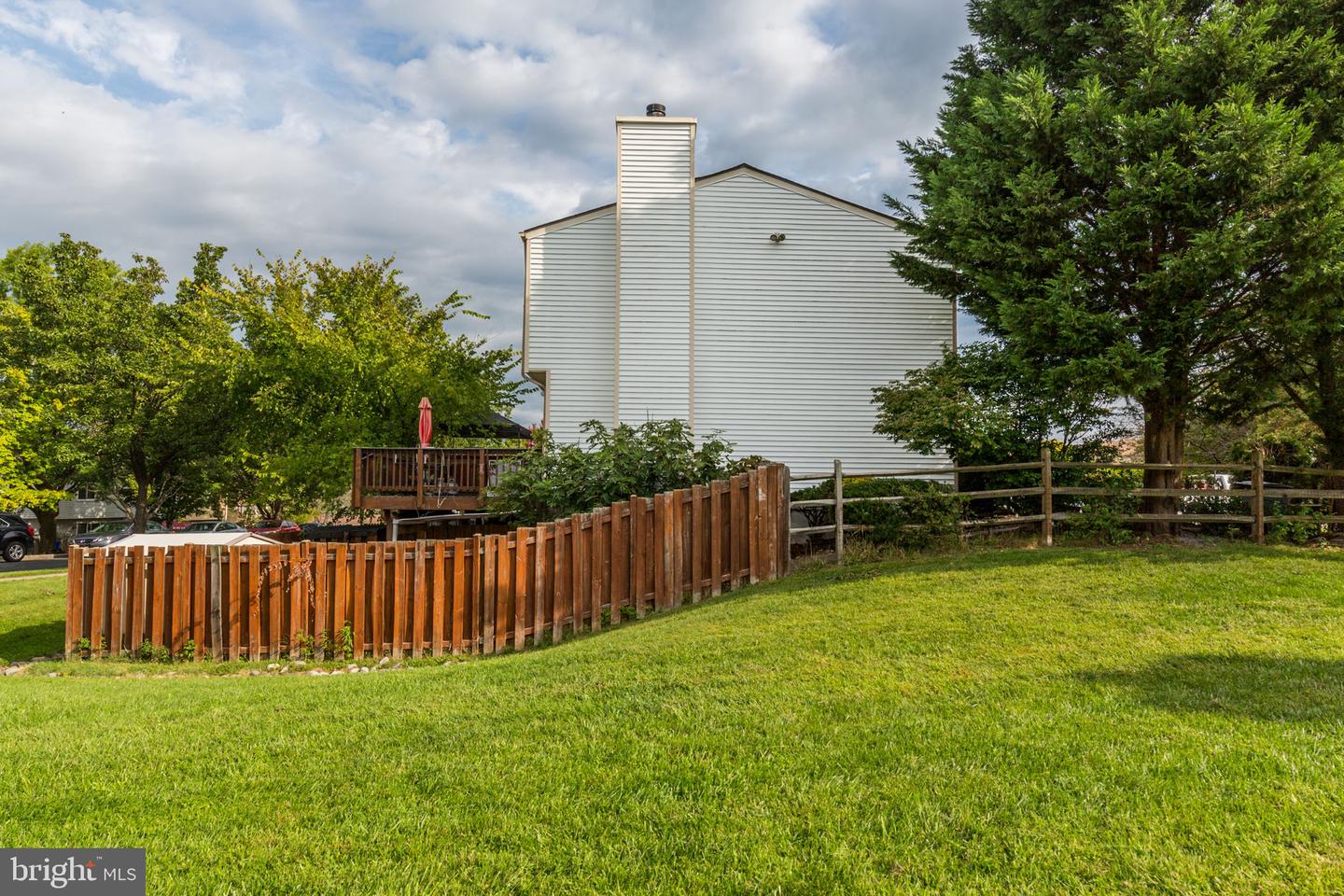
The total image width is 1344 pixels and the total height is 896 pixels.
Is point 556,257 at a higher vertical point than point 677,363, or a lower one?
higher

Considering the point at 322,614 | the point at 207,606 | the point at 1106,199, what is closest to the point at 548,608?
the point at 322,614

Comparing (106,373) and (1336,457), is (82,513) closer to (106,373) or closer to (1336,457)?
(106,373)

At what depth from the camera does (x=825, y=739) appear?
13.5 feet

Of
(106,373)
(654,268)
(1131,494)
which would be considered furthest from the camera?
(106,373)

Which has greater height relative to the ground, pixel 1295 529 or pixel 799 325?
pixel 799 325

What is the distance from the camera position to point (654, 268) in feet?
53.7

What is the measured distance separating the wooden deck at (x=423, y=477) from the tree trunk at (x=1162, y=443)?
1138cm

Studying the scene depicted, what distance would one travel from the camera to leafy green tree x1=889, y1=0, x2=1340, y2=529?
358 inches

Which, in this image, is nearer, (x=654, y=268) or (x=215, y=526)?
(x=654, y=268)

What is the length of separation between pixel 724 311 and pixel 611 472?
6.93m

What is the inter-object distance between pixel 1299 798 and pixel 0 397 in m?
33.6

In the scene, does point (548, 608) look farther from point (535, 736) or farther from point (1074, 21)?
point (1074, 21)

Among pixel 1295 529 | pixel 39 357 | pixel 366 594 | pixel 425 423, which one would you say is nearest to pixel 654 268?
pixel 425 423

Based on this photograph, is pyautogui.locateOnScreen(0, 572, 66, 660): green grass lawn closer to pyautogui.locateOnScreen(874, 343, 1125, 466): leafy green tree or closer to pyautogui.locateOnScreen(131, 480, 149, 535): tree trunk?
pyautogui.locateOnScreen(874, 343, 1125, 466): leafy green tree
